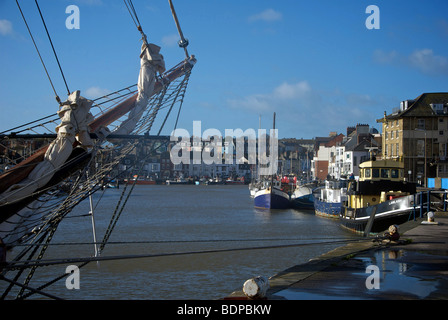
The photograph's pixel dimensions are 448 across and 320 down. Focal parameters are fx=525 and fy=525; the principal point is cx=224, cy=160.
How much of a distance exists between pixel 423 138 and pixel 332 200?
1850 centimetres

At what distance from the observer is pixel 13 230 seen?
13352 millimetres

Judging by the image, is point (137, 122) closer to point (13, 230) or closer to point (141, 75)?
point (141, 75)

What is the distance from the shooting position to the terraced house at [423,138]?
6256 centimetres

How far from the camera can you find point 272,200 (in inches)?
2579

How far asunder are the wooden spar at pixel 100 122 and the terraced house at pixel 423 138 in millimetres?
47258

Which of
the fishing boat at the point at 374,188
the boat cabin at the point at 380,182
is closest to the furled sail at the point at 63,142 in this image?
the fishing boat at the point at 374,188

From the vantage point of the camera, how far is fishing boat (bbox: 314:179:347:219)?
162 feet

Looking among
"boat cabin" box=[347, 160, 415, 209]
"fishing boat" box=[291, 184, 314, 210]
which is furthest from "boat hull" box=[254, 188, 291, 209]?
"boat cabin" box=[347, 160, 415, 209]

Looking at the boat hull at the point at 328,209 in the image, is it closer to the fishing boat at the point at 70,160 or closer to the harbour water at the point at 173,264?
the harbour water at the point at 173,264

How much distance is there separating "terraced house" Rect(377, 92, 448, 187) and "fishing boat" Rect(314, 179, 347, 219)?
498 inches

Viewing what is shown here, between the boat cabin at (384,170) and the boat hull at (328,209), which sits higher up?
the boat cabin at (384,170)

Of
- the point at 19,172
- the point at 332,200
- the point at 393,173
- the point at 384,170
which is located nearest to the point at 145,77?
the point at 19,172
